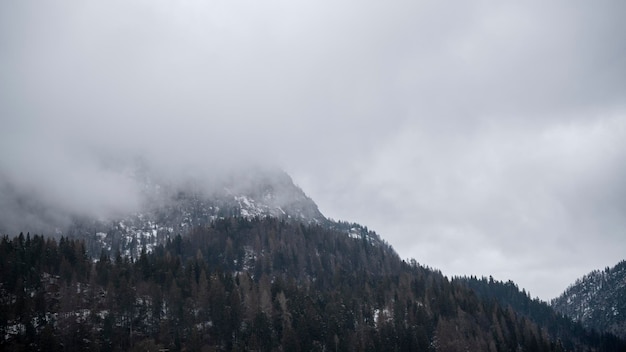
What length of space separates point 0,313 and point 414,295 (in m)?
138

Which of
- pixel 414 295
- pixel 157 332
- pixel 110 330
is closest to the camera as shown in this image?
pixel 110 330

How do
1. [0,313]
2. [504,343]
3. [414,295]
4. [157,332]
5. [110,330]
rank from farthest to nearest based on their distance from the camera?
[414,295] < [504,343] < [157,332] < [110,330] < [0,313]

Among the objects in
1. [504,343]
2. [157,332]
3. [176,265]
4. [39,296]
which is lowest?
[504,343]

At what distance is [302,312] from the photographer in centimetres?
14200

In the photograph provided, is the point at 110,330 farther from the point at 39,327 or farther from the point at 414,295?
the point at 414,295

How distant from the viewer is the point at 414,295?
18150 centimetres

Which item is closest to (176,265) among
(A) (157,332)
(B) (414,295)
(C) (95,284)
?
(C) (95,284)

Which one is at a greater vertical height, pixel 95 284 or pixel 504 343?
pixel 95 284

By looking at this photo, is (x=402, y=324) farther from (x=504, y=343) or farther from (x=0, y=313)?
(x=0, y=313)

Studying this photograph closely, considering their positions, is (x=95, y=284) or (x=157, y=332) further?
(x=95, y=284)

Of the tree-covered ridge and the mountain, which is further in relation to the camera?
the tree-covered ridge

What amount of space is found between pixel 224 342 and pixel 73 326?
39165 mm

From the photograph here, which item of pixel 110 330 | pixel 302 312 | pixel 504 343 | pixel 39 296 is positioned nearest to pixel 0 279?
pixel 39 296

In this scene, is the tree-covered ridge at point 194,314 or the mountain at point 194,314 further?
the tree-covered ridge at point 194,314
